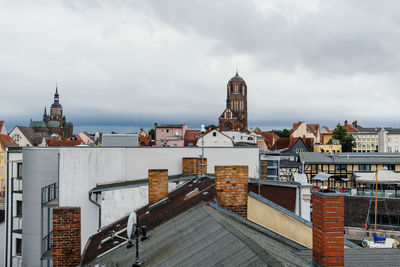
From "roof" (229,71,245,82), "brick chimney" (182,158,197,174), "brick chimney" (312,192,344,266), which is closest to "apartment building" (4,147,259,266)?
"brick chimney" (182,158,197,174)

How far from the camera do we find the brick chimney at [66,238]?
11203 mm

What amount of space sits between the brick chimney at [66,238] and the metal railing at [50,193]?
705 centimetres

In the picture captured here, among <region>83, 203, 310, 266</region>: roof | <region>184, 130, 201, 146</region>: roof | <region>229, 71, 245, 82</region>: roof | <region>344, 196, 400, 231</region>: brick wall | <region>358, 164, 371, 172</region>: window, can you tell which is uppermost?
<region>229, 71, 245, 82</region>: roof

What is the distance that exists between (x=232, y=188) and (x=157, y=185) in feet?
14.7

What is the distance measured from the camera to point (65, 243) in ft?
37.2

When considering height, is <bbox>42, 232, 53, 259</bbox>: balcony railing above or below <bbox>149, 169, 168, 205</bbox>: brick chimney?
below

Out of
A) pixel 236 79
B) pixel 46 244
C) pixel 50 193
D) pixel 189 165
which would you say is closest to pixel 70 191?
pixel 50 193

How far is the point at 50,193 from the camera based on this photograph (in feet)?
61.2

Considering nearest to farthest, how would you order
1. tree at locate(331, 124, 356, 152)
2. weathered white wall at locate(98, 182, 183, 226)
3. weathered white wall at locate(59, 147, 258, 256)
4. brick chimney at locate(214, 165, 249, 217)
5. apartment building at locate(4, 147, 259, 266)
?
brick chimney at locate(214, 165, 249, 217)
weathered white wall at locate(98, 182, 183, 226)
apartment building at locate(4, 147, 259, 266)
weathered white wall at locate(59, 147, 258, 256)
tree at locate(331, 124, 356, 152)

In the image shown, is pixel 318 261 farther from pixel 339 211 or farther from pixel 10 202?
pixel 10 202

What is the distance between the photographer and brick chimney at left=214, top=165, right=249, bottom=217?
11742mm

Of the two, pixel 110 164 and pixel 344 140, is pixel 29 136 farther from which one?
pixel 110 164

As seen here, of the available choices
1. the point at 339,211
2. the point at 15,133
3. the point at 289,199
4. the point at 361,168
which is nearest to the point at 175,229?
the point at 339,211

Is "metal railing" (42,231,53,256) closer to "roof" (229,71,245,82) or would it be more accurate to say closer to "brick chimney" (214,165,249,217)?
"brick chimney" (214,165,249,217)
